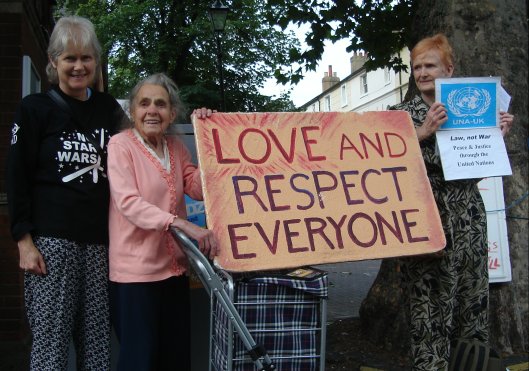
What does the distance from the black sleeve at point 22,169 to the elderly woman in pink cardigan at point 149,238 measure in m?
0.34

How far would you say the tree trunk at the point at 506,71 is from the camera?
15.3 feet

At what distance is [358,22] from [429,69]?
19.1ft

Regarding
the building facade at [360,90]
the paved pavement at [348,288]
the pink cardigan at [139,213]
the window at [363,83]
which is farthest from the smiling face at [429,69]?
the window at [363,83]

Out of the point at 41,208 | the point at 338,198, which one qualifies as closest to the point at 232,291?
the point at 338,198

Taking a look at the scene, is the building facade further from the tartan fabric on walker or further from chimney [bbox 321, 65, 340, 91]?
the tartan fabric on walker

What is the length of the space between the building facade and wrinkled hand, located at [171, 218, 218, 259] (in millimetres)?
32795

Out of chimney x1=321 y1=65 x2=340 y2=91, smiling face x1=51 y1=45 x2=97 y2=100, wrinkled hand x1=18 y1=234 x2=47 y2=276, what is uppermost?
chimney x1=321 y1=65 x2=340 y2=91

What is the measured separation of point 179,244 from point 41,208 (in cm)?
64

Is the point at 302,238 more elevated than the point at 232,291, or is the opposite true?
the point at 302,238

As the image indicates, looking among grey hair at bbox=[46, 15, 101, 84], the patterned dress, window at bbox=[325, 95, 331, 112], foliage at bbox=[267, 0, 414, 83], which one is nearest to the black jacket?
grey hair at bbox=[46, 15, 101, 84]

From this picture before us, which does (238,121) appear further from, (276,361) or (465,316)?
(465,316)

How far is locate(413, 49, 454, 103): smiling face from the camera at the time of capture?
2.88 m

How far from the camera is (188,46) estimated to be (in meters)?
20.2

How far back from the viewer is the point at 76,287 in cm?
261
